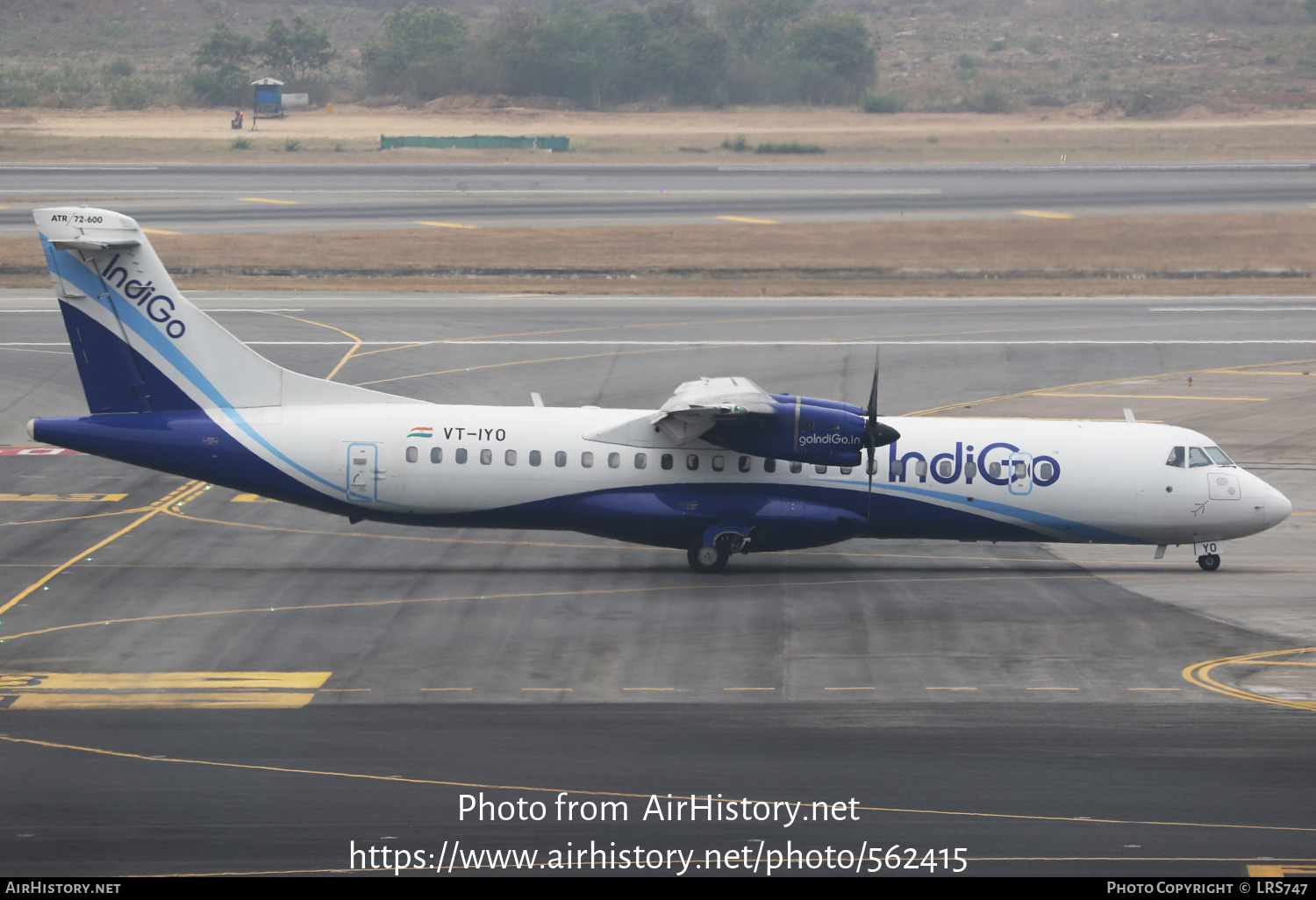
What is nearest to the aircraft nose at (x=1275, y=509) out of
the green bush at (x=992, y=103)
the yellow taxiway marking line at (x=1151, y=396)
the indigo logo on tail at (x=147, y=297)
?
the yellow taxiway marking line at (x=1151, y=396)

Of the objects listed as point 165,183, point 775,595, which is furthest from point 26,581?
point 165,183

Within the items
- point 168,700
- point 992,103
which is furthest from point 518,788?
point 992,103

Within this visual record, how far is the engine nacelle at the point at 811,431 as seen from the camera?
88.0ft

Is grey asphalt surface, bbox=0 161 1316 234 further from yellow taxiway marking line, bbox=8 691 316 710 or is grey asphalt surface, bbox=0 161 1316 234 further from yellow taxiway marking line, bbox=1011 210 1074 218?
yellow taxiway marking line, bbox=8 691 316 710

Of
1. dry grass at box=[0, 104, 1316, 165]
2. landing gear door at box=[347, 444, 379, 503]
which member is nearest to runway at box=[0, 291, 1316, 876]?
landing gear door at box=[347, 444, 379, 503]

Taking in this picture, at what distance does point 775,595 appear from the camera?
27.4 meters

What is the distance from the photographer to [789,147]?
110m

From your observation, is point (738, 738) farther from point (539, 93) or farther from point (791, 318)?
point (539, 93)

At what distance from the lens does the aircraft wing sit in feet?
87.4

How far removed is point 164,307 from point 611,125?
10330cm

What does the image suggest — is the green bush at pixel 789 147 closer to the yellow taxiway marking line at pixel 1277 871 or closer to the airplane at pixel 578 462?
the airplane at pixel 578 462

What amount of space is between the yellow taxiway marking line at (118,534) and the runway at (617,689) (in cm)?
10

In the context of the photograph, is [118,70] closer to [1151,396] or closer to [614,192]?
[614,192]
